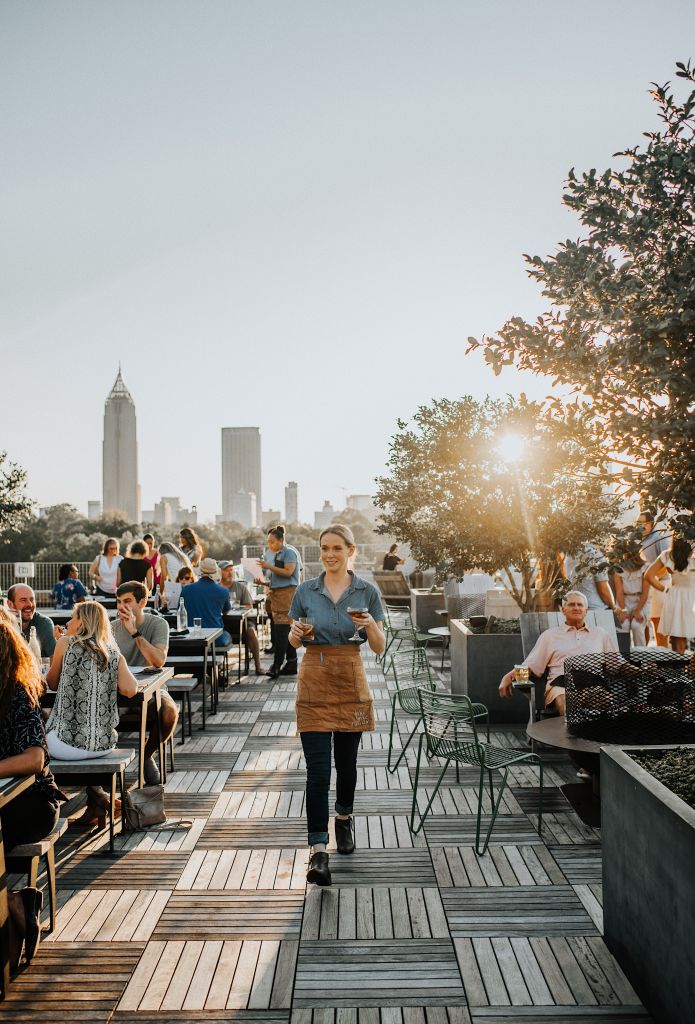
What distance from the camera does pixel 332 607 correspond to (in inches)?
142

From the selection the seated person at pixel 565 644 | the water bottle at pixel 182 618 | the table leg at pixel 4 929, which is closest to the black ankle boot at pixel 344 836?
the table leg at pixel 4 929

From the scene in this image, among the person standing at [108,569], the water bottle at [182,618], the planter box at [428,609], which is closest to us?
the water bottle at [182,618]

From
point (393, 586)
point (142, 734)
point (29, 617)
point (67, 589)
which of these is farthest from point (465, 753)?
point (393, 586)

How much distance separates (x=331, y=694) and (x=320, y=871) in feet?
2.64

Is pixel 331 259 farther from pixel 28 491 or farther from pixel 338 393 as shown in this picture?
pixel 338 393

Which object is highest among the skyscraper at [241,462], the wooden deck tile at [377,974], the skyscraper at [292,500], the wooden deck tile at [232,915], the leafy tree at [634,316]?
the skyscraper at [241,462]

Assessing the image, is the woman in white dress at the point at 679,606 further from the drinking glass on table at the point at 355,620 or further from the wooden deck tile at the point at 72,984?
the wooden deck tile at the point at 72,984

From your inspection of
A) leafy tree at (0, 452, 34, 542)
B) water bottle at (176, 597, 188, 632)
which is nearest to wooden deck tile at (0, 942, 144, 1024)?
water bottle at (176, 597, 188, 632)

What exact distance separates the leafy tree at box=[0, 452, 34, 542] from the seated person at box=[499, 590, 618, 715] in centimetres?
1556

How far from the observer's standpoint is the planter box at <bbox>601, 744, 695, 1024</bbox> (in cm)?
213

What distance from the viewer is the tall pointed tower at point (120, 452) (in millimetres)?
178125

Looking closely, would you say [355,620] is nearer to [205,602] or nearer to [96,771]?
[96,771]

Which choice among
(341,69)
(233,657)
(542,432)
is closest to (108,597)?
(233,657)

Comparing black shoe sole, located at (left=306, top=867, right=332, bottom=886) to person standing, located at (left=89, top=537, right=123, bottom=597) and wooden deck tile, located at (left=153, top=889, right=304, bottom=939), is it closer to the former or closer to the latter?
wooden deck tile, located at (left=153, top=889, right=304, bottom=939)
